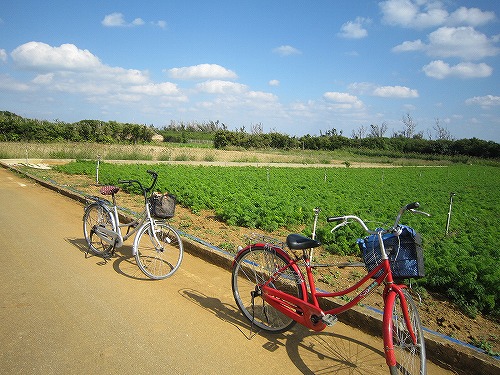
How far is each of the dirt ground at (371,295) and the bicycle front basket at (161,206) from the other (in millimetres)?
1484

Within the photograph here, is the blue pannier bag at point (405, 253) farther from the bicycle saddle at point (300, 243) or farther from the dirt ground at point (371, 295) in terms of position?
the dirt ground at point (371, 295)

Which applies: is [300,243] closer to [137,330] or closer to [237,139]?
[137,330]

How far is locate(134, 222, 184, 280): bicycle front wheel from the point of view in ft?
14.1

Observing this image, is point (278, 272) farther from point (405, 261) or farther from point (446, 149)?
point (446, 149)

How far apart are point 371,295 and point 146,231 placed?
10.1 ft

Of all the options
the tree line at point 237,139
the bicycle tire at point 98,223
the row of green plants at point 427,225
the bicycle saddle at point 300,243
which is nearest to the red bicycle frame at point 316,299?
the bicycle saddle at point 300,243

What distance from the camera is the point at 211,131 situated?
312 feet

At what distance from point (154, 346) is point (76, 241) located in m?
3.54

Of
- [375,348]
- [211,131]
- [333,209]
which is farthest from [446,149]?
[375,348]

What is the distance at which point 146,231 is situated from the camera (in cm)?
456

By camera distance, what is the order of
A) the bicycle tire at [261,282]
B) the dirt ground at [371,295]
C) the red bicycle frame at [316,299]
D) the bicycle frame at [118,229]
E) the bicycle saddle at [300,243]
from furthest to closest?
1. the bicycle frame at [118,229]
2. the dirt ground at [371,295]
3. the bicycle tire at [261,282]
4. the bicycle saddle at [300,243]
5. the red bicycle frame at [316,299]

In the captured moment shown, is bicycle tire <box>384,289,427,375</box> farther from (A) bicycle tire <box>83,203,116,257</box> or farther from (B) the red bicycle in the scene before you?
(A) bicycle tire <box>83,203,116,257</box>

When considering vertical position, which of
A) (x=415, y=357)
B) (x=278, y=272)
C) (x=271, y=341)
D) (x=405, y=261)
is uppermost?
(x=405, y=261)

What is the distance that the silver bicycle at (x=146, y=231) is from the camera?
14.0 ft
